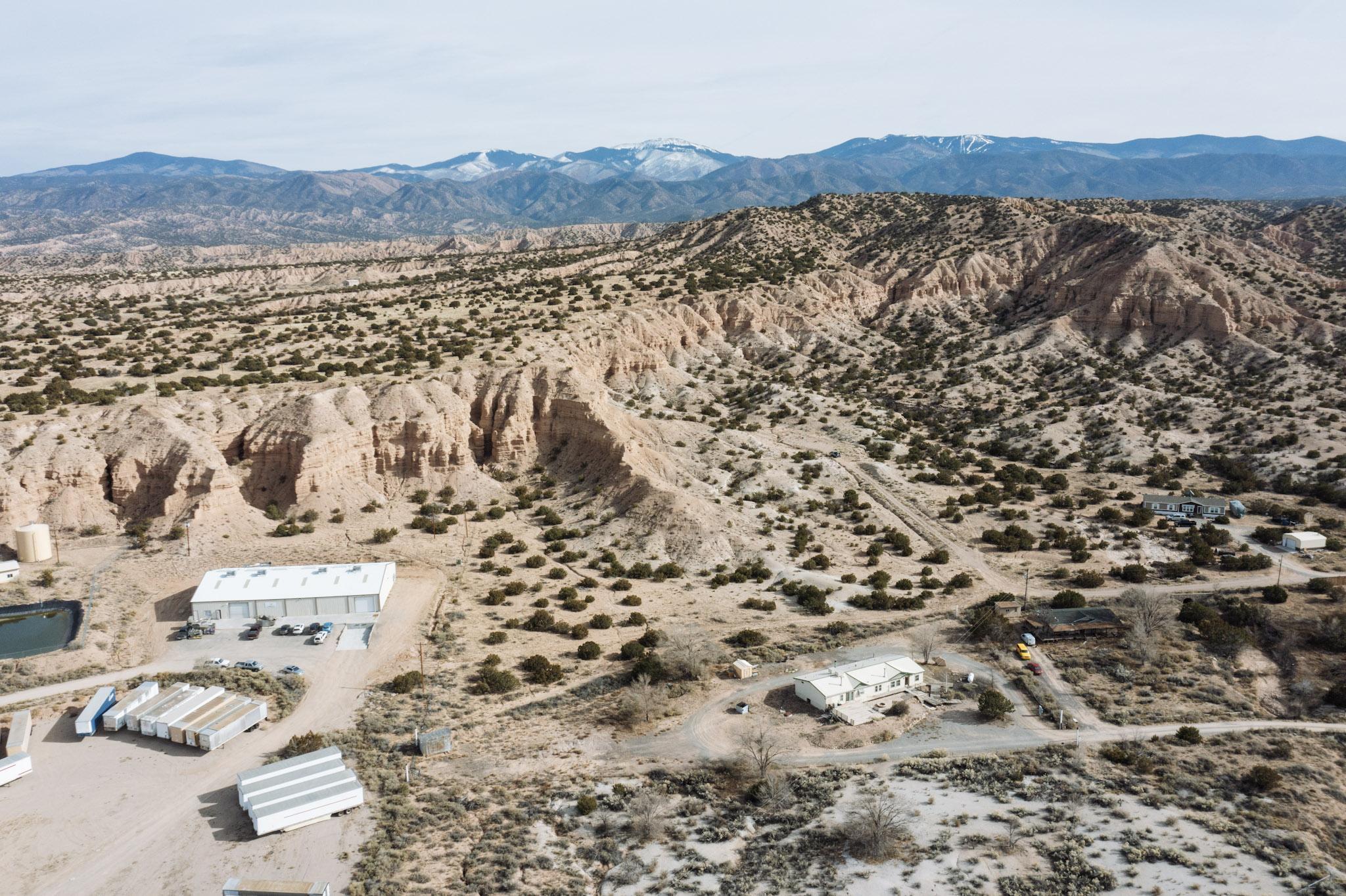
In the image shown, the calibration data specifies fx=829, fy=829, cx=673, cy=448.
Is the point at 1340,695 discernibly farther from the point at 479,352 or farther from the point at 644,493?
the point at 479,352

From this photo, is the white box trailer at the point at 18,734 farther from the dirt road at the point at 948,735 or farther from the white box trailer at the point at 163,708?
the dirt road at the point at 948,735

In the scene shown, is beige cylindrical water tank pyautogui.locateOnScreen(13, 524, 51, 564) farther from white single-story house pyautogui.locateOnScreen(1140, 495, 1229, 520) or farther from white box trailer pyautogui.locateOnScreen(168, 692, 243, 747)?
white single-story house pyautogui.locateOnScreen(1140, 495, 1229, 520)

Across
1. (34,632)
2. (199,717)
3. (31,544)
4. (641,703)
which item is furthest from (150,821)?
(31,544)

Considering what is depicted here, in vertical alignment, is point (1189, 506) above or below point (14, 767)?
above

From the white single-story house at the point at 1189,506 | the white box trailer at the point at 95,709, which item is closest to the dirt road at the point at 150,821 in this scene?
the white box trailer at the point at 95,709

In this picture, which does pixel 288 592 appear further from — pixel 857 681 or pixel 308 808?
pixel 857 681

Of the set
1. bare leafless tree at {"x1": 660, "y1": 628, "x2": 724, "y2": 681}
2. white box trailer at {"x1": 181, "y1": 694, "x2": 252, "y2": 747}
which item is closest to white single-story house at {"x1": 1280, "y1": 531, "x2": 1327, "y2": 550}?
bare leafless tree at {"x1": 660, "y1": 628, "x2": 724, "y2": 681}

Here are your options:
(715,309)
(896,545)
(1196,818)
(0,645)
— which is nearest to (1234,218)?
(715,309)
